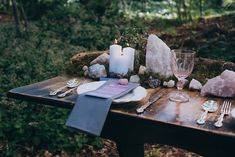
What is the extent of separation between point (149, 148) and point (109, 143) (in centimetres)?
37

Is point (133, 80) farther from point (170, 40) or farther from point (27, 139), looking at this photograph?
point (170, 40)

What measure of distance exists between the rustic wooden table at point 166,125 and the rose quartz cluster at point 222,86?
0.05 meters

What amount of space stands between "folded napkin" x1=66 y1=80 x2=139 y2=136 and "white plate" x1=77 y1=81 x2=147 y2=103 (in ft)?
0.08

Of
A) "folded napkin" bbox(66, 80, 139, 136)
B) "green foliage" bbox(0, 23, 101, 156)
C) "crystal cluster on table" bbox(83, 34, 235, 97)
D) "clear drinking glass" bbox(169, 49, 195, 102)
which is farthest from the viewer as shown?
"green foliage" bbox(0, 23, 101, 156)

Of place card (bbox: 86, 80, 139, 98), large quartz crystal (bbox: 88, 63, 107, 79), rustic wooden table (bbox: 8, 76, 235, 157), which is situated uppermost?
large quartz crystal (bbox: 88, 63, 107, 79)

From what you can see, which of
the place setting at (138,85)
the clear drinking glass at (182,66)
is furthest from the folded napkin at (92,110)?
the clear drinking glass at (182,66)

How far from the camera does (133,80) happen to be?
6.78 ft

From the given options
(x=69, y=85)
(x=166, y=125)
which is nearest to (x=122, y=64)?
(x=69, y=85)

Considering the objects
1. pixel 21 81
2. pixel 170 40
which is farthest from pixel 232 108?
pixel 170 40

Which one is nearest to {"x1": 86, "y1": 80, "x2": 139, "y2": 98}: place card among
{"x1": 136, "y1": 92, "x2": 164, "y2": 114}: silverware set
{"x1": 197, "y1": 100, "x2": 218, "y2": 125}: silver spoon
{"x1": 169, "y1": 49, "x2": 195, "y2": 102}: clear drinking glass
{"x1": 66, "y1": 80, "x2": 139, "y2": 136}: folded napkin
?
{"x1": 66, "y1": 80, "x2": 139, "y2": 136}: folded napkin

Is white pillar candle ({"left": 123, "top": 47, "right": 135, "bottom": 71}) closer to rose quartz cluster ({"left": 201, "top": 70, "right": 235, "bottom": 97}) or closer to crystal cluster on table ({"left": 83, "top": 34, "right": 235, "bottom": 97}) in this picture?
crystal cluster on table ({"left": 83, "top": 34, "right": 235, "bottom": 97})

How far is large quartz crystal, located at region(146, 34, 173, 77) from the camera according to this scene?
81.5 inches

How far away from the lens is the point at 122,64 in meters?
2.10

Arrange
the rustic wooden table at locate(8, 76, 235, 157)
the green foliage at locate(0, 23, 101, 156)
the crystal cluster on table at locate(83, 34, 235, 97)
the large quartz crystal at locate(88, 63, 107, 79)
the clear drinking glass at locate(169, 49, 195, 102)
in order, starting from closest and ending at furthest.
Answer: the rustic wooden table at locate(8, 76, 235, 157), the clear drinking glass at locate(169, 49, 195, 102), the crystal cluster on table at locate(83, 34, 235, 97), the large quartz crystal at locate(88, 63, 107, 79), the green foliage at locate(0, 23, 101, 156)
